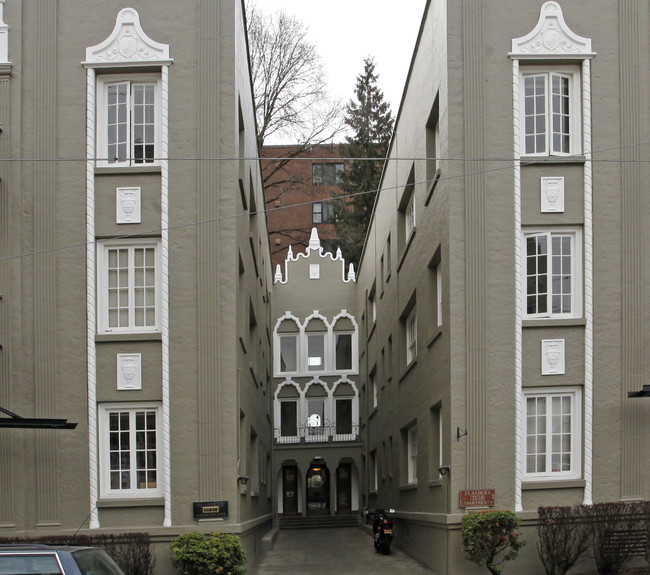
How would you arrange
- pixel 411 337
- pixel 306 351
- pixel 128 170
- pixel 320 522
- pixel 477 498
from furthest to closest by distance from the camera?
1. pixel 306 351
2. pixel 320 522
3. pixel 411 337
4. pixel 128 170
5. pixel 477 498

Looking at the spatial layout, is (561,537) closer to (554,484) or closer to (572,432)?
(554,484)

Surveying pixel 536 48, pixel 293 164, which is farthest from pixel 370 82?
pixel 536 48

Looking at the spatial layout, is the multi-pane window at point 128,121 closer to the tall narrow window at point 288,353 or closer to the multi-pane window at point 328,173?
the tall narrow window at point 288,353

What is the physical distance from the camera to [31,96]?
16.6 m

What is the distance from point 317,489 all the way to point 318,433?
13.4 ft

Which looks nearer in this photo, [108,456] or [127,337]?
[108,456]

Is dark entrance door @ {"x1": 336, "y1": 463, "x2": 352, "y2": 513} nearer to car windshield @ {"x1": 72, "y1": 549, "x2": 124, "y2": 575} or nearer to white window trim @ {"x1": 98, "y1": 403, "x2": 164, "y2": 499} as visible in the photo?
white window trim @ {"x1": 98, "y1": 403, "x2": 164, "y2": 499}

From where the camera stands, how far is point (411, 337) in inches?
928

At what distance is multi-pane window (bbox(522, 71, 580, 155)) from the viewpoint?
16.8 metres

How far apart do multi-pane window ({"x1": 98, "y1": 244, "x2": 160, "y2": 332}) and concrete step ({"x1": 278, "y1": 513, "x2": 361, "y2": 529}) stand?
22.6 m

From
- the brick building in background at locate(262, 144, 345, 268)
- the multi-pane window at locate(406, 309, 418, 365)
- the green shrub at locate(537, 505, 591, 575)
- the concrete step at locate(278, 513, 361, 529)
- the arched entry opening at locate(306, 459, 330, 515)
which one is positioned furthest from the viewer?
the brick building in background at locate(262, 144, 345, 268)

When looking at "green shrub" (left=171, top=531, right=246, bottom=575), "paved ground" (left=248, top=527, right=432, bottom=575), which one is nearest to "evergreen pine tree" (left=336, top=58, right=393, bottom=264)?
"paved ground" (left=248, top=527, right=432, bottom=575)

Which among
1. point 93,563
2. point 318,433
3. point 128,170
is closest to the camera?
point 93,563

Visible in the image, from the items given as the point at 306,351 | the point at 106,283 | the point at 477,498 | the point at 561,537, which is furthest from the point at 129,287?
the point at 306,351
